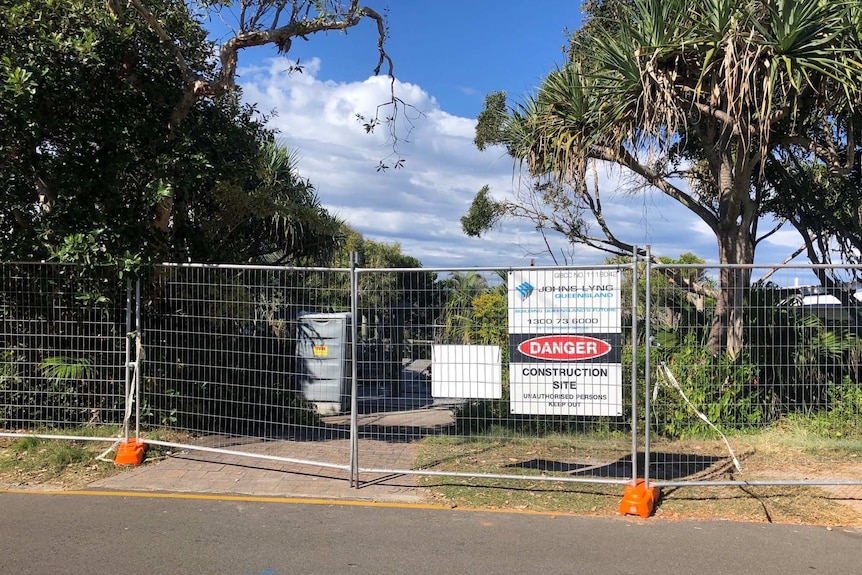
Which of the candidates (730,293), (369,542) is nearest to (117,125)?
(369,542)

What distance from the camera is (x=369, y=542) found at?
186 inches

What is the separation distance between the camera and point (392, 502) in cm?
563

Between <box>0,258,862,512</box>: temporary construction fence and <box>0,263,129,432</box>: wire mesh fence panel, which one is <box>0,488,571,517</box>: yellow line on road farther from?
<box>0,263,129,432</box>: wire mesh fence panel

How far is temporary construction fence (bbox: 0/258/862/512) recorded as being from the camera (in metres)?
5.79

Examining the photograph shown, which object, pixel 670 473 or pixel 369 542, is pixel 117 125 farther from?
pixel 670 473

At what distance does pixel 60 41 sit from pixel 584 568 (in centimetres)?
718

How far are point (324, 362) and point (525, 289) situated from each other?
176 inches

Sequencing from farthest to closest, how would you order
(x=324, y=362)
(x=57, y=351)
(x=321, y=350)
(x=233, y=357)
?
(x=321, y=350), (x=324, y=362), (x=57, y=351), (x=233, y=357)

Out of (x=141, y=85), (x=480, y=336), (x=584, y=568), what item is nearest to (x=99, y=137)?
(x=141, y=85)

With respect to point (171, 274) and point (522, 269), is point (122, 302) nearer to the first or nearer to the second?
point (171, 274)

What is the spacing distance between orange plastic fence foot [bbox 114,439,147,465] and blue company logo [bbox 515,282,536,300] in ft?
14.5

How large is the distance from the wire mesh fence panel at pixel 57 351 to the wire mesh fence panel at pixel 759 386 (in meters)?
6.30

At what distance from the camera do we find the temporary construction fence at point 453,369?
19.0ft

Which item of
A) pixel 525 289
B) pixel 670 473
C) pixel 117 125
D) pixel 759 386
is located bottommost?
pixel 670 473
